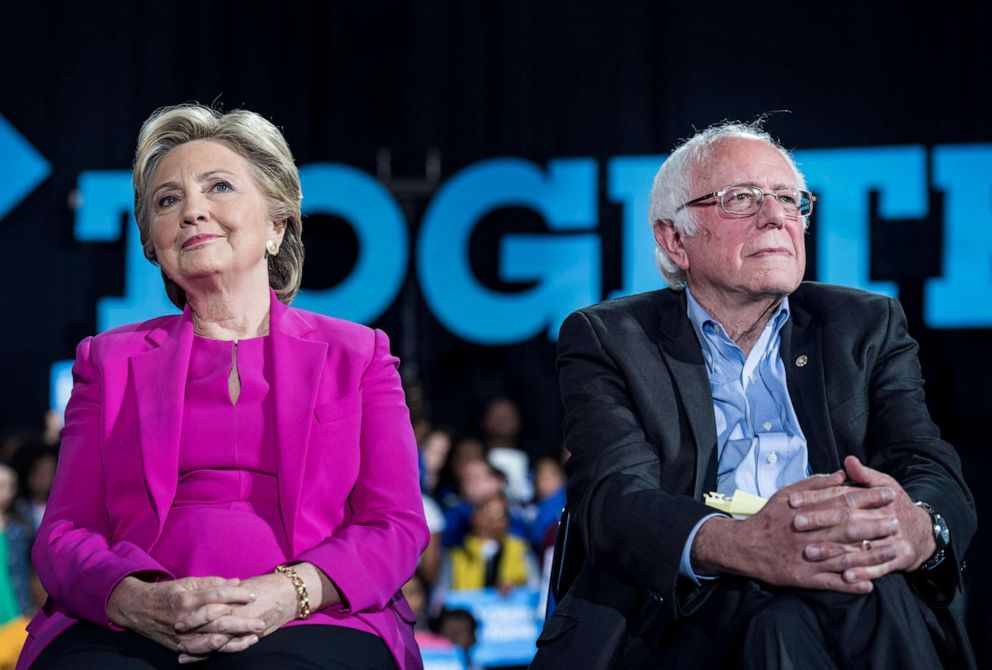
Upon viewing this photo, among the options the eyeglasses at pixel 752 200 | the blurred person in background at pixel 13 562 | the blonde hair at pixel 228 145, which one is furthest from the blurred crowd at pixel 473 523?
the blonde hair at pixel 228 145

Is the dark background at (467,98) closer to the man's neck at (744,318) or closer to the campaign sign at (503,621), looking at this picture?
the campaign sign at (503,621)

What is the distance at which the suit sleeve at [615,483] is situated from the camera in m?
1.86

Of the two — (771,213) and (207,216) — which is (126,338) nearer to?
(207,216)

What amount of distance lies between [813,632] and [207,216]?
1.23 meters

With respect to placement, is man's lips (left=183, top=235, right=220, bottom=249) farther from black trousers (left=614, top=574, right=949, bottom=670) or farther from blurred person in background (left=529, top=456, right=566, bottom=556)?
blurred person in background (left=529, top=456, right=566, bottom=556)

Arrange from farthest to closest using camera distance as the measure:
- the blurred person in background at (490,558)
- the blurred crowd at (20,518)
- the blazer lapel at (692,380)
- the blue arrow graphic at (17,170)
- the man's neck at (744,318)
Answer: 1. the blue arrow graphic at (17,170)
2. the blurred person in background at (490,558)
3. the blurred crowd at (20,518)
4. the man's neck at (744,318)
5. the blazer lapel at (692,380)

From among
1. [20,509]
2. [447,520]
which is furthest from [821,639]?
[20,509]

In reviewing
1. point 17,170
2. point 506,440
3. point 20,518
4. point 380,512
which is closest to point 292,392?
point 380,512

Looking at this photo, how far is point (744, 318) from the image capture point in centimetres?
230

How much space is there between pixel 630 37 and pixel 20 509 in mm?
3905

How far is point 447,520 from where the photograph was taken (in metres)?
5.51

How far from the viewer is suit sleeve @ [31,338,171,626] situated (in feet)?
6.01

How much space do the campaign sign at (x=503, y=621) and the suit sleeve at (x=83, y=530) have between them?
335cm

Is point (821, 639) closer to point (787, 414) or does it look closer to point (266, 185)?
point (787, 414)
